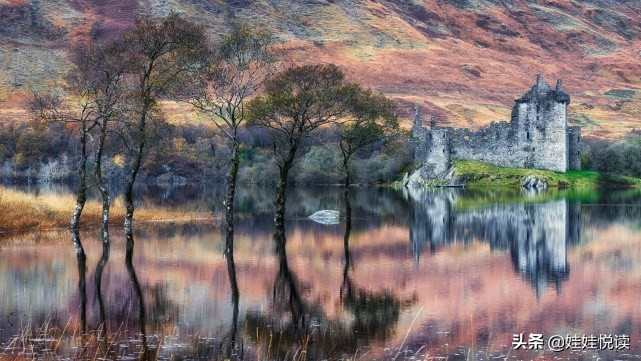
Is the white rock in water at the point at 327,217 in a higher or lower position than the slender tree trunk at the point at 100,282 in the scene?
lower

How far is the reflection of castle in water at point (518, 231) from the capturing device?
121ft

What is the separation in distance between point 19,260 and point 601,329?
22347mm

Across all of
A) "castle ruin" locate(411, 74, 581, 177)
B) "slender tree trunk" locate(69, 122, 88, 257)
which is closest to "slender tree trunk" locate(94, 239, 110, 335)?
"slender tree trunk" locate(69, 122, 88, 257)

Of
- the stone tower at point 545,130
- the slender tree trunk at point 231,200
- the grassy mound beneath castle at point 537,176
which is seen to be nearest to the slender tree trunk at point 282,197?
the slender tree trunk at point 231,200

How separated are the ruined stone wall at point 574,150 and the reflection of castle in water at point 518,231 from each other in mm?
47861

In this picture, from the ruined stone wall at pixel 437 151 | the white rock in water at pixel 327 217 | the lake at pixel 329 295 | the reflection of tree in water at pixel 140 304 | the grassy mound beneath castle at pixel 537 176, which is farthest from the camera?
the ruined stone wall at pixel 437 151

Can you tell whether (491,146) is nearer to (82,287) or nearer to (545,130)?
(545,130)

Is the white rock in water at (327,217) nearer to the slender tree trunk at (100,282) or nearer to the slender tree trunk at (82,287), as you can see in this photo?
the slender tree trunk at (100,282)

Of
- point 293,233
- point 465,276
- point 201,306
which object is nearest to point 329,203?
point 293,233

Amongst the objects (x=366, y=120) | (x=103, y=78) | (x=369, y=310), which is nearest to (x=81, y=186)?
(x=103, y=78)

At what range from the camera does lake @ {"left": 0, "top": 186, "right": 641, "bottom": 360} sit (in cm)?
2172

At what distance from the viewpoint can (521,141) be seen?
4852 inches

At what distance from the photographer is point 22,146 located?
490 feet

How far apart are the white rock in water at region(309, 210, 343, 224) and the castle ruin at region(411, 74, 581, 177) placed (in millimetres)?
66287
